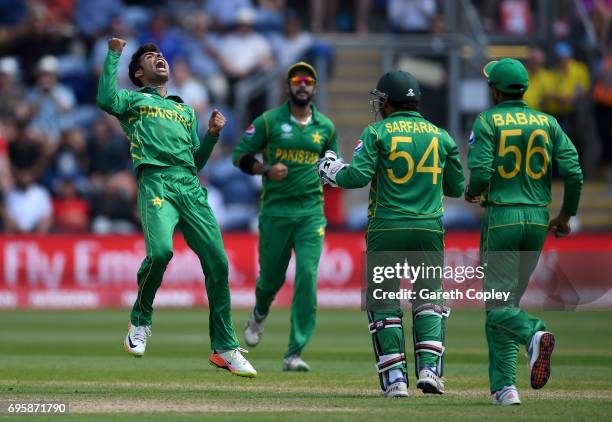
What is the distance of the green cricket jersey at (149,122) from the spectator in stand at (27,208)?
11.5 meters

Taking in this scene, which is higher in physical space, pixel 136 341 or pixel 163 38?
pixel 163 38

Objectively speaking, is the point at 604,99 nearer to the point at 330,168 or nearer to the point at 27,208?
the point at 27,208

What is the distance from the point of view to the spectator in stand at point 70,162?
2244 cm

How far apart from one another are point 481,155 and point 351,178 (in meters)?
0.95

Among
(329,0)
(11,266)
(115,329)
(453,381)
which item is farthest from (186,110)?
(329,0)

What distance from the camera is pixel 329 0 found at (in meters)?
26.0

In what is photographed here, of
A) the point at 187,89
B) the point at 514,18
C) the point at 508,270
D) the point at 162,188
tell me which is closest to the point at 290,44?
the point at 187,89

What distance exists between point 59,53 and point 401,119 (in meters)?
15.8

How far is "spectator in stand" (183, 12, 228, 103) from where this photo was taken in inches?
947

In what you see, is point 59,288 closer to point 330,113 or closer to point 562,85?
point 330,113

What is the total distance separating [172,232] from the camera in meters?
9.98

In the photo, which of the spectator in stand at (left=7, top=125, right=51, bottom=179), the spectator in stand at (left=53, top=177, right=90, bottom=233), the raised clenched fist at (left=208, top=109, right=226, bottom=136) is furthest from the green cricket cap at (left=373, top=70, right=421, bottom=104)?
the spectator in stand at (left=7, top=125, right=51, bottom=179)

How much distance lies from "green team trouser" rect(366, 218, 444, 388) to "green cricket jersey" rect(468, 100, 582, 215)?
0.51m

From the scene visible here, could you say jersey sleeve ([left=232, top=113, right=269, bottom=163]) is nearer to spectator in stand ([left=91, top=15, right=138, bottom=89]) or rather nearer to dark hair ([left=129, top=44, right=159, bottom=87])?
dark hair ([left=129, top=44, right=159, bottom=87])
